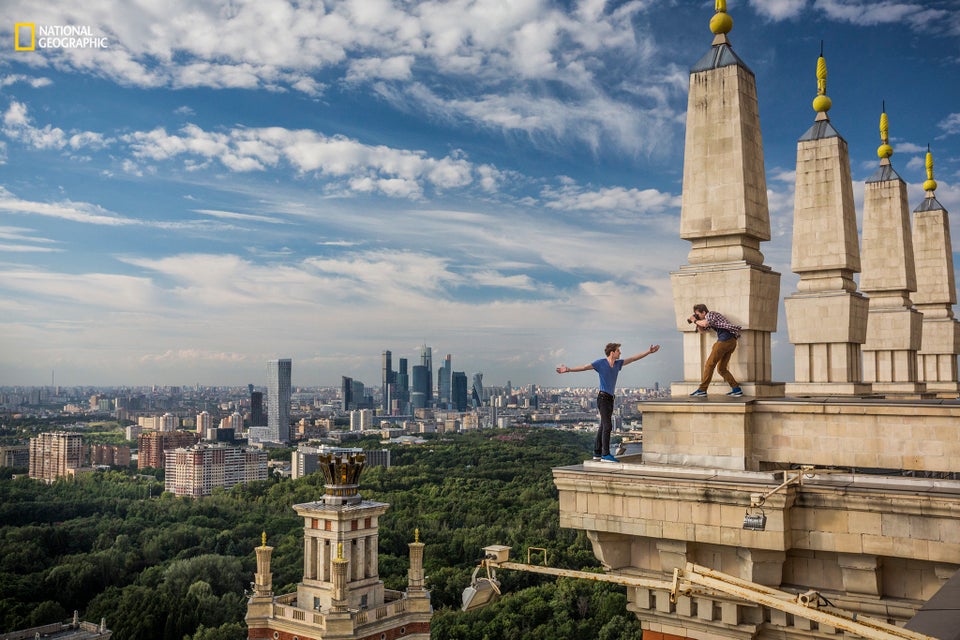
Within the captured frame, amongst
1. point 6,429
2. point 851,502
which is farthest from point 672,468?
point 6,429

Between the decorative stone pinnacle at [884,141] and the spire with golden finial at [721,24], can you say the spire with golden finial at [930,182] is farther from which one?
the spire with golden finial at [721,24]

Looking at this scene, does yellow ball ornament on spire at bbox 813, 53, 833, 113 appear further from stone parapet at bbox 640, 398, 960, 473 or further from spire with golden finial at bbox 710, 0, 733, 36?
stone parapet at bbox 640, 398, 960, 473

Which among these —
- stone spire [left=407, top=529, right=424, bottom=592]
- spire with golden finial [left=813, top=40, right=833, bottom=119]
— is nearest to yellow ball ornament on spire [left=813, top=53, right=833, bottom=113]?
spire with golden finial [left=813, top=40, right=833, bottom=119]

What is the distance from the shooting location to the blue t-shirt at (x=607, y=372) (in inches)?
365

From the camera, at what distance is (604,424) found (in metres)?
9.18

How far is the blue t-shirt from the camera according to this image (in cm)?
928

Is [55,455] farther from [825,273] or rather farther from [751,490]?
[751,490]

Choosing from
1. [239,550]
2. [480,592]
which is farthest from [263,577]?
[239,550]

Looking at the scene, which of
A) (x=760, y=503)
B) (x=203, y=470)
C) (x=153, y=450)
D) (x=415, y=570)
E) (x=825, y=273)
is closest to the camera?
(x=760, y=503)

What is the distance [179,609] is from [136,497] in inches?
1975

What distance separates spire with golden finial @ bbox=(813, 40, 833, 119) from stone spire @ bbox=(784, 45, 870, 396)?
0.06 feet

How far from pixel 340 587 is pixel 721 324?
26.0m

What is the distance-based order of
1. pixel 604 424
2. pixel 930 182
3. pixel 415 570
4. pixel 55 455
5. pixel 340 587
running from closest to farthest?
1. pixel 604 424
2. pixel 930 182
3. pixel 340 587
4. pixel 415 570
5. pixel 55 455

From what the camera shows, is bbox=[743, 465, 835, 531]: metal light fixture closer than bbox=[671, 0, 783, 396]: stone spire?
Yes
